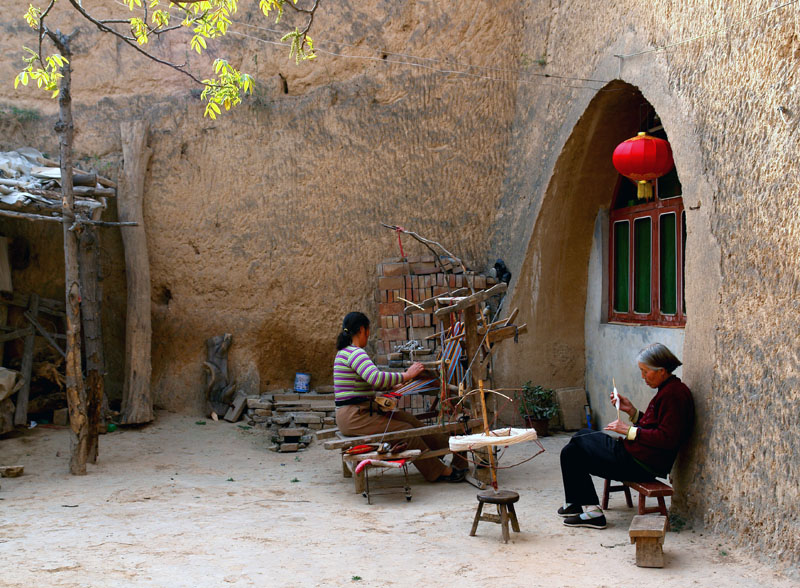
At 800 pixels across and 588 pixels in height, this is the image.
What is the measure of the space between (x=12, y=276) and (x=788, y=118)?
25.1 ft

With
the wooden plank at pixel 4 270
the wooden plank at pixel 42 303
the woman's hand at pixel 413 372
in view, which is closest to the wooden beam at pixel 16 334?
the wooden plank at pixel 42 303

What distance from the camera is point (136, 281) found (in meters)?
8.01

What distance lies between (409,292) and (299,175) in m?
1.89

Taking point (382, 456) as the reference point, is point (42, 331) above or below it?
above

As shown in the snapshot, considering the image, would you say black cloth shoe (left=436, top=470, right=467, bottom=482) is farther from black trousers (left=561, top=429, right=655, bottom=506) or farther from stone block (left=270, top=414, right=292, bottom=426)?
stone block (left=270, top=414, right=292, bottom=426)

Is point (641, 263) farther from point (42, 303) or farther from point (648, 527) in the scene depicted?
point (42, 303)

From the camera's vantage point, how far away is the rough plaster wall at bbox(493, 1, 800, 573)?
11.7ft

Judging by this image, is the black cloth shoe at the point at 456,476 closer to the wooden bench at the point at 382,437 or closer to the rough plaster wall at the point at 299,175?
the wooden bench at the point at 382,437

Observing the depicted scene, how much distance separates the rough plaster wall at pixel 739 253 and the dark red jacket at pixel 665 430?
0.11 m

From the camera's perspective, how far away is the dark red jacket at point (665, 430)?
13.6ft

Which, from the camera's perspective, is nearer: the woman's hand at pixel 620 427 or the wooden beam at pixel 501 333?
the woman's hand at pixel 620 427

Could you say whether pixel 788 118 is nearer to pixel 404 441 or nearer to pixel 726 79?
pixel 726 79

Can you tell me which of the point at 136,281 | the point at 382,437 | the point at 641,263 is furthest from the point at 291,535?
the point at 136,281

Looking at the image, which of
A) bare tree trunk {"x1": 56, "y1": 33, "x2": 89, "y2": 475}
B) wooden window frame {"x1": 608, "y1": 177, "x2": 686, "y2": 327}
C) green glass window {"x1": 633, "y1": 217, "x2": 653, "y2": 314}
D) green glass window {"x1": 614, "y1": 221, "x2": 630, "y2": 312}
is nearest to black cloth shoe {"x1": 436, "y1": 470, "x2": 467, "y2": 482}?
wooden window frame {"x1": 608, "y1": 177, "x2": 686, "y2": 327}
